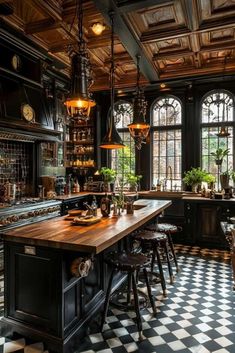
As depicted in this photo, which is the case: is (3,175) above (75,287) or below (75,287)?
above

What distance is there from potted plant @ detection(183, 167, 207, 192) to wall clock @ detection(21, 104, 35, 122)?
3364 millimetres

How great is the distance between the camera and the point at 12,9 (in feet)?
11.5

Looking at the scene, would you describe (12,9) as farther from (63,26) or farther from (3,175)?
(3,175)

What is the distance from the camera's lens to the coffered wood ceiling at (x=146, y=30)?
11.1 feet

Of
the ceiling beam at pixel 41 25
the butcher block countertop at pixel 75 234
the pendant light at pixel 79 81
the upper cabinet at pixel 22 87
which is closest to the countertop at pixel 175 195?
the upper cabinet at pixel 22 87

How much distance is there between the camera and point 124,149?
687cm

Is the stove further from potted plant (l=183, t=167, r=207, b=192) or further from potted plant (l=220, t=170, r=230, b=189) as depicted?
potted plant (l=220, t=170, r=230, b=189)

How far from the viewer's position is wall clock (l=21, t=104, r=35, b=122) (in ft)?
14.7

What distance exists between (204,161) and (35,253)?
15.7 ft

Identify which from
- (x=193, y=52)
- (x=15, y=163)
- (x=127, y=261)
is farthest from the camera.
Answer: (x=15, y=163)

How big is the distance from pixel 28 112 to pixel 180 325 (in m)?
3.90

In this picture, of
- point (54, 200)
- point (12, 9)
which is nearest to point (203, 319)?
point (54, 200)

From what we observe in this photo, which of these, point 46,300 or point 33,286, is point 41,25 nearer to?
point 33,286

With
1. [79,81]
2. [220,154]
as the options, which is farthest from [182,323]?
[220,154]
